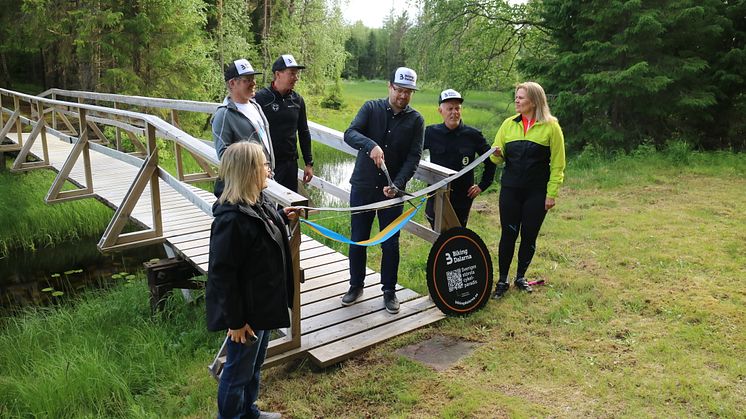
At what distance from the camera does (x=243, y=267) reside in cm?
251

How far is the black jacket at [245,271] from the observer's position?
2.43 metres

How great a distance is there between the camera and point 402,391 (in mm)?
3156

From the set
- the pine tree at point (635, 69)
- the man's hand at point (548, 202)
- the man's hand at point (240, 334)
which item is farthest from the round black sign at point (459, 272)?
the pine tree at point (635, 69)

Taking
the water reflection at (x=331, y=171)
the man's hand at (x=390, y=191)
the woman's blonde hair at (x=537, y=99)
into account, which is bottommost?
the water reflection at (x=331, y=171)

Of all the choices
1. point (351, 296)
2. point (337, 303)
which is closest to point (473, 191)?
point (351, 296)

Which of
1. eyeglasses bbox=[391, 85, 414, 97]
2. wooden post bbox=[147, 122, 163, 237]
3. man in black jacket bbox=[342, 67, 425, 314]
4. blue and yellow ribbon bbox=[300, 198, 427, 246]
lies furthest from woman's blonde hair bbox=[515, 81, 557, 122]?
wooden post bbox=[147, 122, 163, 237]

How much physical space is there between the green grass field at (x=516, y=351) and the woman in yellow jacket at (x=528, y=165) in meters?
0.53

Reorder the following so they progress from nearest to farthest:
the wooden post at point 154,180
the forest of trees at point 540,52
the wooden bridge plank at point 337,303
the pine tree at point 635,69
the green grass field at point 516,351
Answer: the green grass field at point 516,351
the wooden bridge plank at point 337,303
the wooden post at point 154,180
the pine tree at point 635,69
the forest of trees at point 540,52

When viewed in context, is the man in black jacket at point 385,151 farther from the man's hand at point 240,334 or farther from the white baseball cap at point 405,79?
the man's hand at point 240,334

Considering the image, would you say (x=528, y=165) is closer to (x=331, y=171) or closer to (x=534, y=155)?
(x=534, y=155)

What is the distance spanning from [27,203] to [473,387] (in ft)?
31.2

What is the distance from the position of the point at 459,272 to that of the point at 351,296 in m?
0.83

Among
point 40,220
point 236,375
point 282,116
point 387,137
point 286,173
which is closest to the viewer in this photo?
point 236,375

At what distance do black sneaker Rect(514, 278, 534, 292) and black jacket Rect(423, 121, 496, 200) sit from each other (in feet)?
2.77
